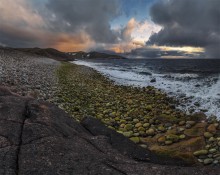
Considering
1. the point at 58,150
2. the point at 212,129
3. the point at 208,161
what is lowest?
the point at 208,161

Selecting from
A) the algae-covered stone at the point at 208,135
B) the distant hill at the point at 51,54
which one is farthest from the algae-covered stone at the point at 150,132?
the distant hill at the point at 51,54

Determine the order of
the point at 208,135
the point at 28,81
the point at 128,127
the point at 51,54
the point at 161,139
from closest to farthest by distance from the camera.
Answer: the point at 161,139 < the point at 208,135 < the point at 128,127 < the point at 28,81 < the point at 51,54

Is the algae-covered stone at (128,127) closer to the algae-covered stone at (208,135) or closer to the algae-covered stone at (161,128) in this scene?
the algae-covered stone at (161,128)

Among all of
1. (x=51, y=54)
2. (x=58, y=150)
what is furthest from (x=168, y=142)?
(x=51, y=54)

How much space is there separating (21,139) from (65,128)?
1.32 m

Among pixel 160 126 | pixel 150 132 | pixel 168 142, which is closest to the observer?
pixel 168 142

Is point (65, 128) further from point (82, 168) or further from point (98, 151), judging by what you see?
point (82, 168)

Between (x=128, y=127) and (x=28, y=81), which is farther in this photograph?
(x=28, y=81)

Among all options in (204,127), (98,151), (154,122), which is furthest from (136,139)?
(98,151)

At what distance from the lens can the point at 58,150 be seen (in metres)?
4.94

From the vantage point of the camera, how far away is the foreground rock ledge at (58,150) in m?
4.41

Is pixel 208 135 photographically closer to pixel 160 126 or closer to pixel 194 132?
pixel 194 132

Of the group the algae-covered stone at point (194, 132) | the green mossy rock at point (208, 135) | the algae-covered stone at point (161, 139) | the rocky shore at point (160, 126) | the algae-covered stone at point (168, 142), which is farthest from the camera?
the algae-covered stone at point (194, 132)

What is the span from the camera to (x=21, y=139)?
17.2 feet
